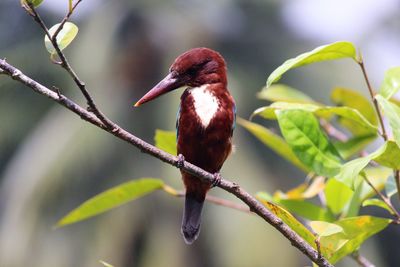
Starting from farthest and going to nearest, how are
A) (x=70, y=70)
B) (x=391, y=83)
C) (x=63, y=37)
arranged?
1. (x=391, y=83)
2. (x=63, y=37)
3. (x=70, y=70)

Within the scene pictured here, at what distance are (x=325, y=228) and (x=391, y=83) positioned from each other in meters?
0.41


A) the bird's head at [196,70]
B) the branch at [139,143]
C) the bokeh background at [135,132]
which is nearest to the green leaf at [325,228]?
the branch at [139,143]

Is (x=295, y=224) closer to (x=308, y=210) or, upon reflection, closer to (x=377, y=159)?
(x=377, y=159)

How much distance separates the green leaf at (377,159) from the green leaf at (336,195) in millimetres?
353

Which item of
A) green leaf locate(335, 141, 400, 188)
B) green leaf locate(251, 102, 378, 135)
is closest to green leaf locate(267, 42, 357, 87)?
green leaf locate(251, 102, 378, 135)

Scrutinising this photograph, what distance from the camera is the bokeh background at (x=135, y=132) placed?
10844mm

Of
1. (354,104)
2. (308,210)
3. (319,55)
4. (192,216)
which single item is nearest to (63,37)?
(319,55)

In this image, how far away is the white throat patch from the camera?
2100 millimetres

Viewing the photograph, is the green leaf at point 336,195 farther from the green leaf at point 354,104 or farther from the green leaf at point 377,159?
the green leaf at point 377,159

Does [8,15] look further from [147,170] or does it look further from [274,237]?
[274,237]

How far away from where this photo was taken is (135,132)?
→ 42.5 ft

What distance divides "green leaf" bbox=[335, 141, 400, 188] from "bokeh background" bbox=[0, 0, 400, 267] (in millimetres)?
7534

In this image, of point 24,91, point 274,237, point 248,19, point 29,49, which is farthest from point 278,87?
point 248,19

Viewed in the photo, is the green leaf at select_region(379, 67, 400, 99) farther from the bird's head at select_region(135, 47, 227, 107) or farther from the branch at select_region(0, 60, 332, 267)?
the bird's head at select_region(135, 47, 227, 107)
